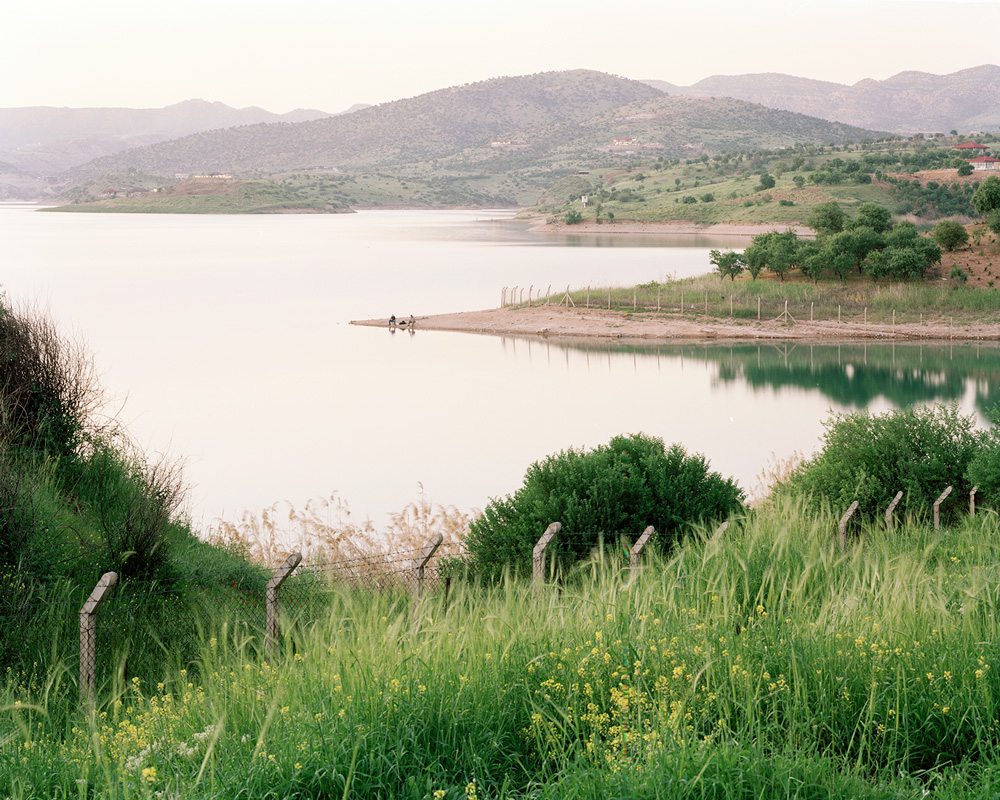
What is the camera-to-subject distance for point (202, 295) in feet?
224

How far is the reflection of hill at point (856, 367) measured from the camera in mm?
33125

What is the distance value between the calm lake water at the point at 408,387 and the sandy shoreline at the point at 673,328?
66.5 inches

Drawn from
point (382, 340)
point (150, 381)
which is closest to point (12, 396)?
point (150, 381)

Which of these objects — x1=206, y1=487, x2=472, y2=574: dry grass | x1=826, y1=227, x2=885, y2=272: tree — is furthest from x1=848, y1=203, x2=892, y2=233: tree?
x1=206, y1=487, x2=472, y2=574: dry grass

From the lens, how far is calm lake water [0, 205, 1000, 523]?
79.3 ft

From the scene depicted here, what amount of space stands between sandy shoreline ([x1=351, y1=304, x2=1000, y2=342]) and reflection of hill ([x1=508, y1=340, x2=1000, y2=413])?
1.30 m

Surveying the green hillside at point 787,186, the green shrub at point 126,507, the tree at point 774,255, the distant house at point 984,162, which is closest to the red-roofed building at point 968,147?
the green hillside at point 787,186

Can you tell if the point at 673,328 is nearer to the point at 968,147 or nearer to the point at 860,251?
the point at 860,251

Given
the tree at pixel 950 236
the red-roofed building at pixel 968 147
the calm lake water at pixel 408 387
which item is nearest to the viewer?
the calm lake water at pixel 408 387

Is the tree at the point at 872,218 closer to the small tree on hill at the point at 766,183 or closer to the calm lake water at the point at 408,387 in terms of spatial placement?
the calm lake water at the point at 408,387

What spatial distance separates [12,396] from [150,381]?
82.6 feet

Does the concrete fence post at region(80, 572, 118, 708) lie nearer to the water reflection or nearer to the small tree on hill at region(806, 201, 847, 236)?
the water reflection

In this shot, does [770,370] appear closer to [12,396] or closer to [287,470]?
[287,470]

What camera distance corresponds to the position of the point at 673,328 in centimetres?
4612
